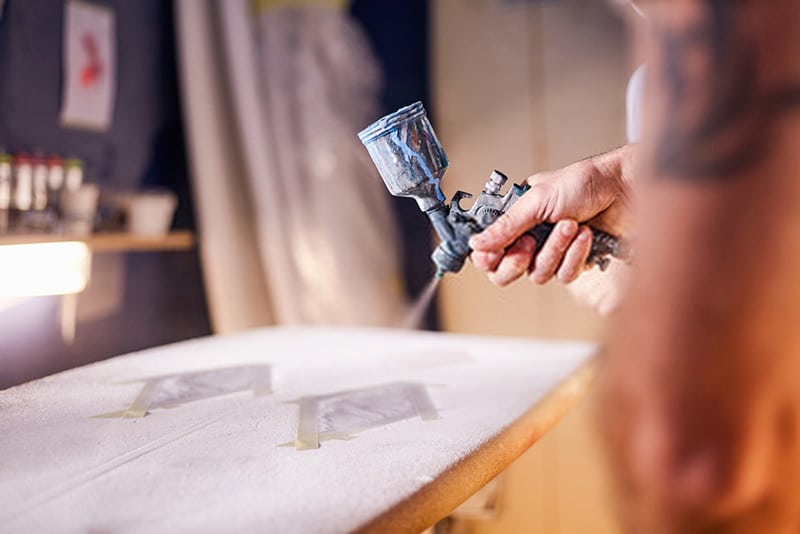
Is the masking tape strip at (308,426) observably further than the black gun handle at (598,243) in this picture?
No

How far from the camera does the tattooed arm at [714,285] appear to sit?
1.44 feet

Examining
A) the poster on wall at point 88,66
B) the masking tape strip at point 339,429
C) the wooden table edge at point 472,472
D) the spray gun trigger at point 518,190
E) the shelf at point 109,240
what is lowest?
the wooden table edge at point 472,472

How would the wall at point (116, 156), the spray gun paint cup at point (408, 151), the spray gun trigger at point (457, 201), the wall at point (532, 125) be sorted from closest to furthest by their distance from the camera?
the spray gun paint cup at point (408, 151), the spray gun trigger at point (457, 201), the wall at point (116, 156), the wall at point (532, 125)

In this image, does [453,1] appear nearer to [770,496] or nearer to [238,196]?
[238,196]

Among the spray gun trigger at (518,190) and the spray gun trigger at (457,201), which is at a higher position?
the spray gun trigger at (518,190)

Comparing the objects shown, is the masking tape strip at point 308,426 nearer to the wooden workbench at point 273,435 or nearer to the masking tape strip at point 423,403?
the wooden workbench at point 273,435

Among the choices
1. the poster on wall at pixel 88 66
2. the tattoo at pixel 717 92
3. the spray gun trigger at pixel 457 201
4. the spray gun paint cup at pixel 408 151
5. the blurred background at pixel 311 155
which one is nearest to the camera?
the tattoo at pixel 717 92

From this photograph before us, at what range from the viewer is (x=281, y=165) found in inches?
102

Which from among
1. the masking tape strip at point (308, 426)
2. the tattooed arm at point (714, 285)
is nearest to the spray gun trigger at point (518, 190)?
the masking tape strip at point (308, 426)

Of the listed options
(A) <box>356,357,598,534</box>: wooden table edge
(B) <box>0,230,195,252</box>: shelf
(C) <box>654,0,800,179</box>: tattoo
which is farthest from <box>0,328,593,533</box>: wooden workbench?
(B) <box>0,230,195,252</box>: shelf

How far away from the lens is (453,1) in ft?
9.16

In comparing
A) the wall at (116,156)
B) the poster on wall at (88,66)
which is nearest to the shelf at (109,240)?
the wall at (116,156)

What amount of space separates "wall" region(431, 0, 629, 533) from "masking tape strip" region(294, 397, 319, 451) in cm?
166

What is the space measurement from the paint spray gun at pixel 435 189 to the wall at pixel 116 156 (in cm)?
156
